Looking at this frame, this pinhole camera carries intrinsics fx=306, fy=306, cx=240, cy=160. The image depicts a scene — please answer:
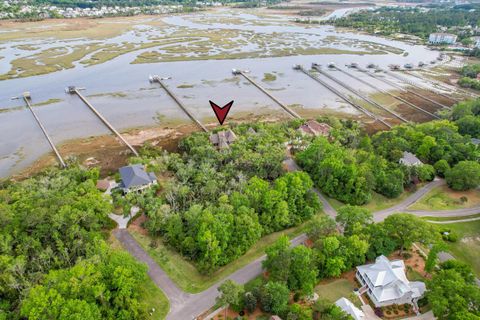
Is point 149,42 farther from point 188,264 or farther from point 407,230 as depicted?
point 407,230

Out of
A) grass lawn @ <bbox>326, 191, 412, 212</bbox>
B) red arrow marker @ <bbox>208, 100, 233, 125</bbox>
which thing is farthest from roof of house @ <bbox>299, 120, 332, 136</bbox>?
grass lawn @ <bbox>326, 191, 412, 212</bbox>

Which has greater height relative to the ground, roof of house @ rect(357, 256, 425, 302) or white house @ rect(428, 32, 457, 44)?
white house @ rect(428, 32, 457, 44)

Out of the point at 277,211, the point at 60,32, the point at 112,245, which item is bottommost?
the point at 112,245

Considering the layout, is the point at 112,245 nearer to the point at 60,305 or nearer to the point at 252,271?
the point at 60,305

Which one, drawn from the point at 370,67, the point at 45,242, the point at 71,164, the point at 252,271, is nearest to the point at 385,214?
the point at 252,271

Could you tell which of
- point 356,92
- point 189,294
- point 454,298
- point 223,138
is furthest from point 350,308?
point 356,92

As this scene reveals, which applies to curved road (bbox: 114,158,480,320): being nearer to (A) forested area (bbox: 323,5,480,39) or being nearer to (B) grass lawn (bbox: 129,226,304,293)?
(B) grass lawn (bbox: 129,226,304,293)
